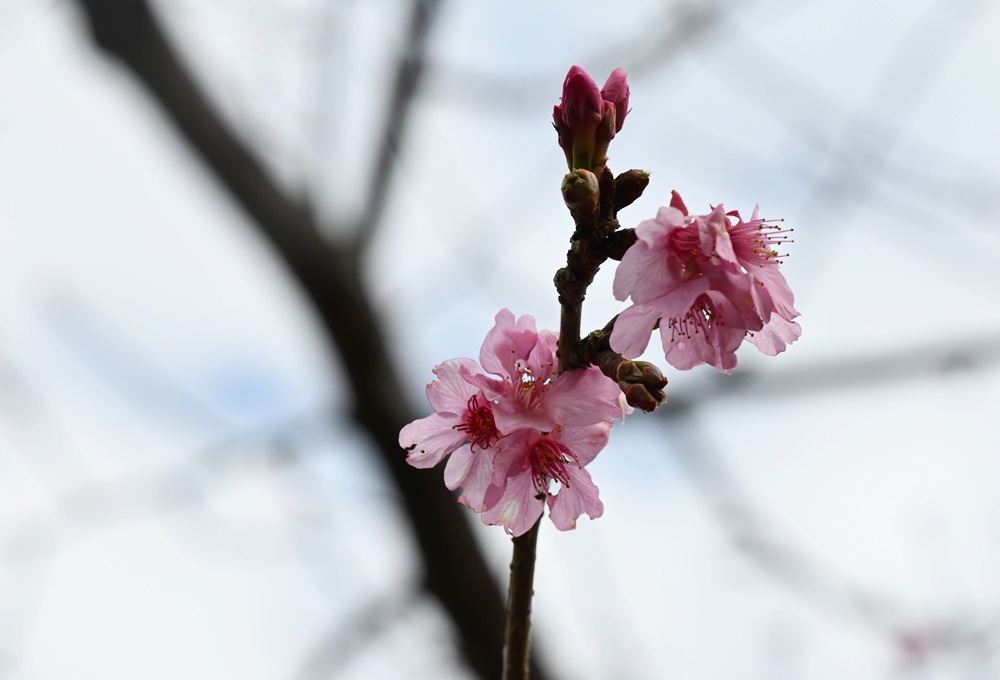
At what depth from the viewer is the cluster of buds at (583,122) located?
0.91 meters

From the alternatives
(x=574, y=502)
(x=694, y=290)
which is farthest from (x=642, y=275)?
(x=574, y=502)

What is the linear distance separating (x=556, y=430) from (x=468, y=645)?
8.25 feet

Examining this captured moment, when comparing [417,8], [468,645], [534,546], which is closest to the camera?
[534,546]

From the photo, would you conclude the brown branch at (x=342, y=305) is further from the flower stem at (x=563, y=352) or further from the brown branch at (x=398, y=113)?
the flower stem at (x=563, y=352)

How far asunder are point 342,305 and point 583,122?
2463mm

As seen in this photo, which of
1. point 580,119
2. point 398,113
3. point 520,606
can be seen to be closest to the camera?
point 520,606

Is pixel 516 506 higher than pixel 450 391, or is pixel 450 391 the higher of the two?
pixel 450 391

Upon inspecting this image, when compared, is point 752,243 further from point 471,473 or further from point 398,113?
point 398,113

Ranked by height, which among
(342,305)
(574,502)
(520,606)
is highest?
(342,305)

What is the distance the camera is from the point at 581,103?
2.98ft

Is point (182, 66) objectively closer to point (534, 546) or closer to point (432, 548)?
point (432, 548)

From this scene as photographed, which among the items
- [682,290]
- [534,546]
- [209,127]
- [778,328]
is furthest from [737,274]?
[209,127]

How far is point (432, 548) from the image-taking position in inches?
127

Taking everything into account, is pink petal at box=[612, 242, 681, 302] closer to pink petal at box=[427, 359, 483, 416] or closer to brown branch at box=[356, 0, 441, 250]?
pink petal at box=[427, 359, 483, 416]
